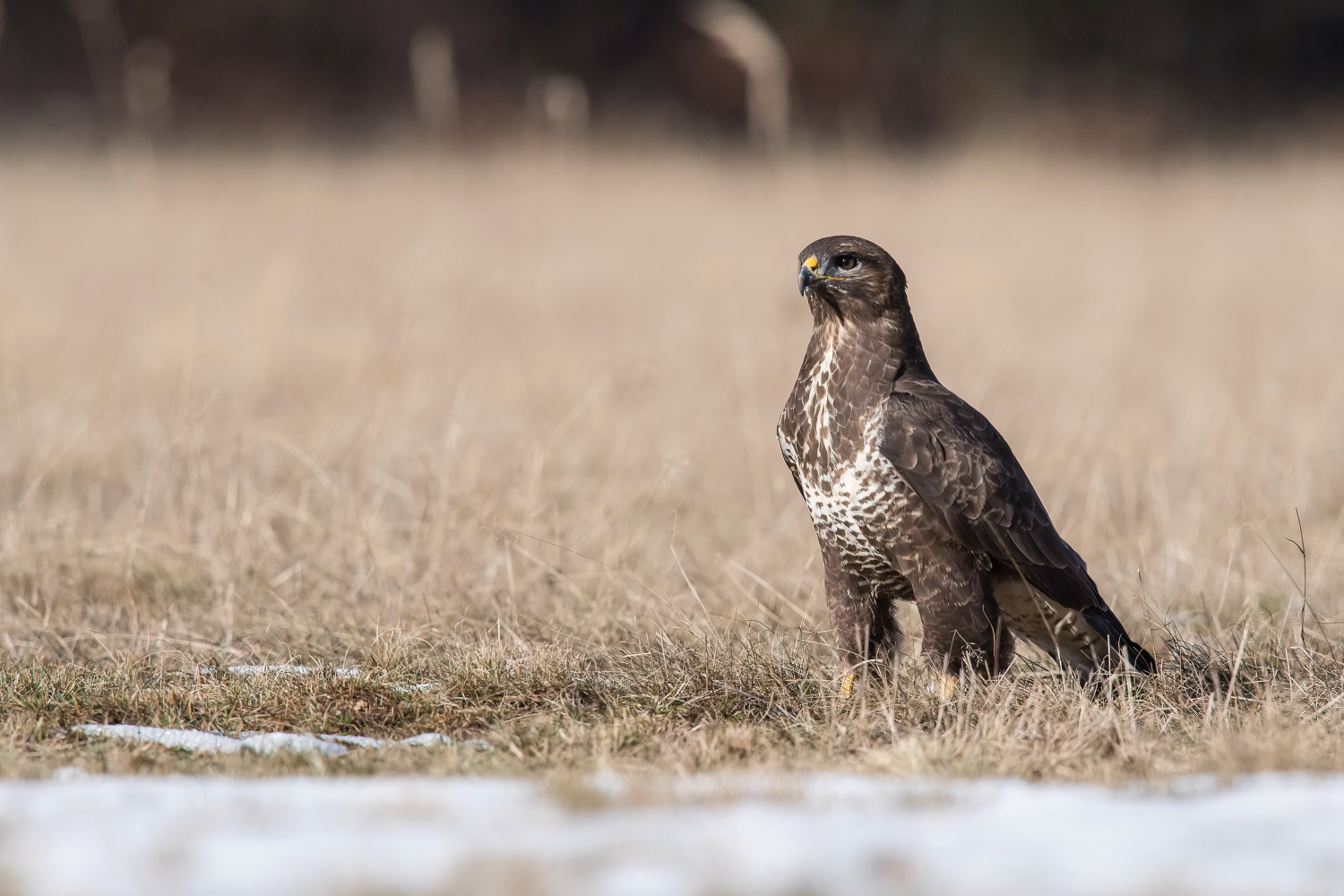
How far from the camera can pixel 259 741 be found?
2.70 metres

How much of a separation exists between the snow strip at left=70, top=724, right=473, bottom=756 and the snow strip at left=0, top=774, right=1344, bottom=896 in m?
0.45

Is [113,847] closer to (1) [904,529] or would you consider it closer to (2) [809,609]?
(1) [904,529]

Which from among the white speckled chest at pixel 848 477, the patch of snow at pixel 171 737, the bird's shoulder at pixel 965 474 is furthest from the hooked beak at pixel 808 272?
the patch of snow at pixel 171 737

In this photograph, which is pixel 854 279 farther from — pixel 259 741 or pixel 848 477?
pixel 259 741

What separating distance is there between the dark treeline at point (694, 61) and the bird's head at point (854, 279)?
11.5 meters

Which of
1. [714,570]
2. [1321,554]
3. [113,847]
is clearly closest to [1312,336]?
[1321,554]

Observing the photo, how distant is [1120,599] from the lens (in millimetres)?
3951

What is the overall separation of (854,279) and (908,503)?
0.55 m

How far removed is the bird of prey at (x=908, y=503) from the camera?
2939 mm

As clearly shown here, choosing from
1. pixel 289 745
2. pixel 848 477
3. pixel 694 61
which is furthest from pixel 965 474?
pixel 694 61

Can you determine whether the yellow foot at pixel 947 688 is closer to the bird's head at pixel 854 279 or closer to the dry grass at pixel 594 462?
the dry grass at pixel 594 462

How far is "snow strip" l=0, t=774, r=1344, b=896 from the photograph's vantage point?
1.71 m

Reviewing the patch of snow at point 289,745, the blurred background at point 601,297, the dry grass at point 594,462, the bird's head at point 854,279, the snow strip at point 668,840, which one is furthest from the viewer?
the blurred background at point 601,297

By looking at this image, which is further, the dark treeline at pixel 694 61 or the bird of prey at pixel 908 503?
the dark treeline at pixel 694 61
